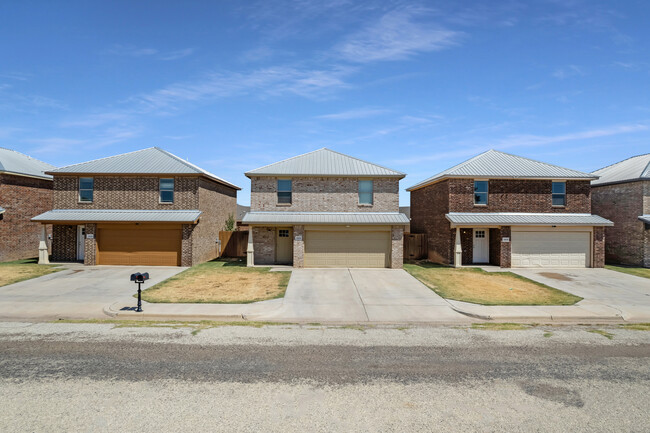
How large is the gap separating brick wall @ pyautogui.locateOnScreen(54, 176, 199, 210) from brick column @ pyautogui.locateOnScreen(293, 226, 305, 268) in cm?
625

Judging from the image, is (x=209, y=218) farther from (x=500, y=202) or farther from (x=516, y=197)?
(x=516, y=197)

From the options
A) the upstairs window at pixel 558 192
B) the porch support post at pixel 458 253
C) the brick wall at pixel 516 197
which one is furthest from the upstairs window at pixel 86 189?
the upstairs window at pixel 558 192

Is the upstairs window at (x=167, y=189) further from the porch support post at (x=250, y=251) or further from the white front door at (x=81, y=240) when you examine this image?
the white front door at (x=81, y=240)

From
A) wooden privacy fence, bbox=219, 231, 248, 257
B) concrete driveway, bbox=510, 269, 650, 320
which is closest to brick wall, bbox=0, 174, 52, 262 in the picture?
wooden privacy fence, bbox=219, 231, 248, 257

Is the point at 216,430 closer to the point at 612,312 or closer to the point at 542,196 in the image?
the point at 612,312

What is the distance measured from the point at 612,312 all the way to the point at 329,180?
14236 mm

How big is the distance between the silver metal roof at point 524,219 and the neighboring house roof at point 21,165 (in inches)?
1017

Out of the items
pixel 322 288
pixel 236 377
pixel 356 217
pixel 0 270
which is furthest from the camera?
pixel 356 217

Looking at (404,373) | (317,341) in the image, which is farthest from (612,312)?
(317,341)

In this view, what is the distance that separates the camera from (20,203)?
882 inches

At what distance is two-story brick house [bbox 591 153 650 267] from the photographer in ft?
70.7

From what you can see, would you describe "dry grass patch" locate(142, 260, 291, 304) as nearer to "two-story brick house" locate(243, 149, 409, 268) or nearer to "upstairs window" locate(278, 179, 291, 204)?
"two-story brick house" locate(243, 149, 409, 268)

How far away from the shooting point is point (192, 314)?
34.5ft

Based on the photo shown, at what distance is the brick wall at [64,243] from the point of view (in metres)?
21.5
